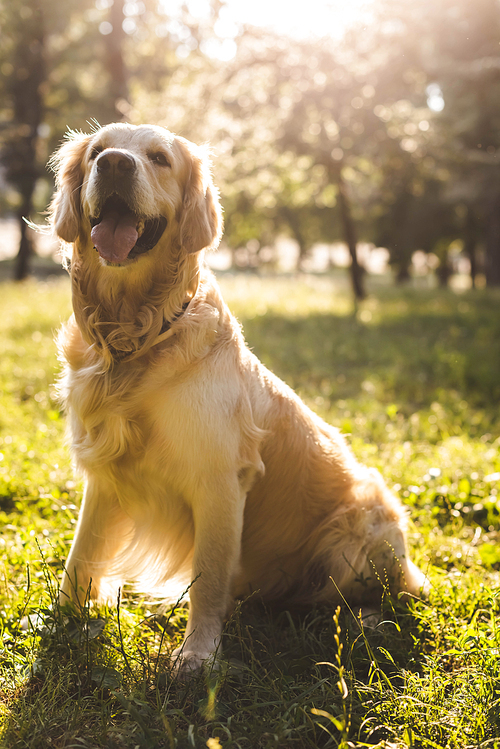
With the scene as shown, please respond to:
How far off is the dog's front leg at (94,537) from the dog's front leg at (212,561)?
447mm

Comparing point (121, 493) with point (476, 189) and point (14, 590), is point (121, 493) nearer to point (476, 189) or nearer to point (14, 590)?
point (14, 590)

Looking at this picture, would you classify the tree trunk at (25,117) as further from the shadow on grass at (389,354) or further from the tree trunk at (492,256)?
the tree trunk at (492,256)

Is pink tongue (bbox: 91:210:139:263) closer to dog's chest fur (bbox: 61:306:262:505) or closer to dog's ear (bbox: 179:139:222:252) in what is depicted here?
dog's ear (bbox: 179:139:222:252)

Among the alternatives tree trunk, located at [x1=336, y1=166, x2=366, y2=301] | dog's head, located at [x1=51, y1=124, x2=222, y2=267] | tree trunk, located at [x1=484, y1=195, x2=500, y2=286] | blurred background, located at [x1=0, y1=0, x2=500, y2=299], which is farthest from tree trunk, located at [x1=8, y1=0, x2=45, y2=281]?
dog's head, located at [x1=51, y1=124, x2=222, y2=267]

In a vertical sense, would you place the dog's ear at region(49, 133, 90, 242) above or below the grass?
above

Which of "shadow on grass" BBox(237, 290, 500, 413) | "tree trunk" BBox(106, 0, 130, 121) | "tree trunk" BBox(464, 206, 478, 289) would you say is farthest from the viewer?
"tree trunk" BBox(464, 206, 478, 289)

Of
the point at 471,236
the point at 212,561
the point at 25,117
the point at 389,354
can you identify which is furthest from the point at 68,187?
the point at 471,236

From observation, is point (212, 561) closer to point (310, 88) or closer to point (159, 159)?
point (159, 159)

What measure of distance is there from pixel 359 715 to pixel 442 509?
175cm

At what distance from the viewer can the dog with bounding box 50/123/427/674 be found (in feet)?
6.58

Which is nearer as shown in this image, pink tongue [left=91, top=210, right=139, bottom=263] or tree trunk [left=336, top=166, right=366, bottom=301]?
pink tongue [left=91, top=210, right=139, bottom=263]

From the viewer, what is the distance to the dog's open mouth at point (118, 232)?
2066 mm

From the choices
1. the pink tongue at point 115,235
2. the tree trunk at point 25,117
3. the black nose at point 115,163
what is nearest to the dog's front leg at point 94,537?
the pink tongue at point 115,235

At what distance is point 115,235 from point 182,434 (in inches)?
32.6
